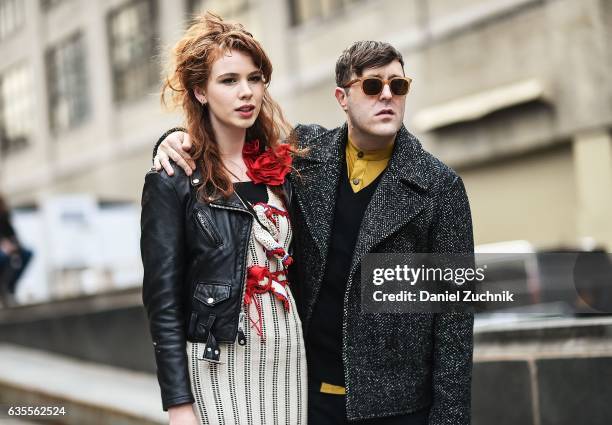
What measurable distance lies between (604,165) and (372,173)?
944cm

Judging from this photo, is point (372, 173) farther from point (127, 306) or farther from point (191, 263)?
point (127, 306)

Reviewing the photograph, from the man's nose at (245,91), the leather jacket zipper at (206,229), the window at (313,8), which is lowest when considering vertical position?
the leather jacket zipper at (206,229)

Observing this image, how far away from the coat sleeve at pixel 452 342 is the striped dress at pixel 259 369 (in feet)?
1.48

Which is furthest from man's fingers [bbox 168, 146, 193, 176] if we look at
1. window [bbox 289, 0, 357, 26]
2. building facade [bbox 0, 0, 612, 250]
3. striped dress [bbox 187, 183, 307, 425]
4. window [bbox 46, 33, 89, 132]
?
window [bbox 46, 33, 89, 132]

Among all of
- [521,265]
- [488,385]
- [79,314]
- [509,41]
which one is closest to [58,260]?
[79,314]

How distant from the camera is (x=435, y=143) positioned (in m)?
14.1

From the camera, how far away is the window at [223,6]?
1838 cm

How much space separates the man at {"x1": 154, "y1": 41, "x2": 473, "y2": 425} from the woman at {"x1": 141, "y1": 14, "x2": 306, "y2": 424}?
0.30 ft

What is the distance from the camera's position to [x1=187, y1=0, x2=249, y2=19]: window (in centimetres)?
1838

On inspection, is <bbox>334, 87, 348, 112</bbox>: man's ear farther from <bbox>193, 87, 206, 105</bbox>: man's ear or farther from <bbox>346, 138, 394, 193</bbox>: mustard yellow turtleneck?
<bbox>193, 87, 206, 105</bbox>: man's ear

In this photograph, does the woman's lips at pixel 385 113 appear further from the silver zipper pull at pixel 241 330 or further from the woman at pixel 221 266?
the silver zipper pull at pixel 241 330

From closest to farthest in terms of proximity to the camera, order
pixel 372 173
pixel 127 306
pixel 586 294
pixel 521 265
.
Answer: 1. pixel 372 173
2. pixel 586 294
3. pixel 521 265
4. pixel 127 306

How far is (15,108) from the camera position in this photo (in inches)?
1094

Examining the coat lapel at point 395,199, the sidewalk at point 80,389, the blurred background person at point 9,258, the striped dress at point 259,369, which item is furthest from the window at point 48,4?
the striped dress at point 259,369
